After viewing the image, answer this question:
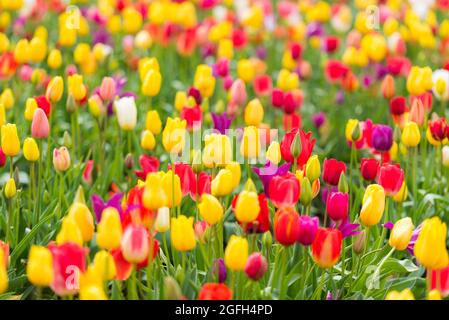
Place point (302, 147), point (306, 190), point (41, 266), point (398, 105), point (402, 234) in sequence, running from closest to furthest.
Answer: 1. point (41, 266)
2. point (402, 234)
3. point (306, 190)
4. point (302, 147)
5. point (398, 105)

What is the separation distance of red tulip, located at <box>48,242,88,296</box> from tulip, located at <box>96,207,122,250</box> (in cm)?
5

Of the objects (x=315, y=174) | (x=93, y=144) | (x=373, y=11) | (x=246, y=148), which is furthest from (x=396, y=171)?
(x=373, y=11)

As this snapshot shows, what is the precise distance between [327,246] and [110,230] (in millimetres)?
568

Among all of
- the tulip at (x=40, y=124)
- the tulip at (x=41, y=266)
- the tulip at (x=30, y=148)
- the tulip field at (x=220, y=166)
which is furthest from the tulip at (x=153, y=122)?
the tulip at (x=41, y=266)

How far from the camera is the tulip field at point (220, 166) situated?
6.86 ft

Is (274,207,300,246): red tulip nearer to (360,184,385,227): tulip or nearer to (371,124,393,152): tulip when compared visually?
(360,184,385,227): tulip

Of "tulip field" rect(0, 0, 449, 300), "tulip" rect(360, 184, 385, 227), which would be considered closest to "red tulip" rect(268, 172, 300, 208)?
"tulip field" rect(0, 0, 449, 300)

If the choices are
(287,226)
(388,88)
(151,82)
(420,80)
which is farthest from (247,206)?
(388,88)

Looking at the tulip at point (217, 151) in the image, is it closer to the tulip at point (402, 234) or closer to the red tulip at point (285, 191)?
the red tulip at point (285, 191)

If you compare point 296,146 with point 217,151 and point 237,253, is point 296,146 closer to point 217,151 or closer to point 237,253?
point 217,151

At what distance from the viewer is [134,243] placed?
1.92 m
